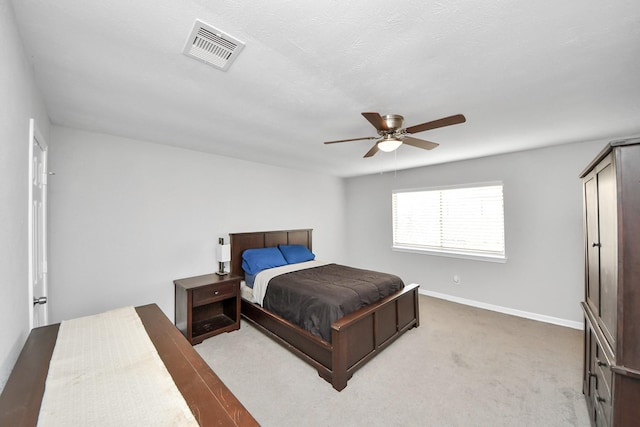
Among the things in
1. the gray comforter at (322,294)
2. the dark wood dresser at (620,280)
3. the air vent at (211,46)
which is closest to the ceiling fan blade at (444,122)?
the dark wood dresser at (620,280)

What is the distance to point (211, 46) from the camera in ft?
4.40

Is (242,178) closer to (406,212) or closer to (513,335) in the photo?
(406,212)

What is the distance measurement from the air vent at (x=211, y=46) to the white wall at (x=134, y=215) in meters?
2.16

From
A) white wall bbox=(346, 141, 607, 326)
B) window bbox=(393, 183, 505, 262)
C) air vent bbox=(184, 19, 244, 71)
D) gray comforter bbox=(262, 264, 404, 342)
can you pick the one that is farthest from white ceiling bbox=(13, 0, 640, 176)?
gray comforter bbox=(262, 264, 404, 342)

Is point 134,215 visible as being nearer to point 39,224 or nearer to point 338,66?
point 39,224

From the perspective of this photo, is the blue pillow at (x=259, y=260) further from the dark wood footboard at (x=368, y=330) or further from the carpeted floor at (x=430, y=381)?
the dark wood footboard at (x=368, y=330)

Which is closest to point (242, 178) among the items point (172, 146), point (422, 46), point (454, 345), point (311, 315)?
point (172, 146)

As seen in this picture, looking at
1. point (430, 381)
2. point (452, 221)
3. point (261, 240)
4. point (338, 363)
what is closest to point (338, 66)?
point (338, 363)

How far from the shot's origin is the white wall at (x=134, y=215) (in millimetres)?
2535

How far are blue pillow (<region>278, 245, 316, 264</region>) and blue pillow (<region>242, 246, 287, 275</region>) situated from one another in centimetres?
18

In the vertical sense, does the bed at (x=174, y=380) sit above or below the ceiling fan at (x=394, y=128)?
below

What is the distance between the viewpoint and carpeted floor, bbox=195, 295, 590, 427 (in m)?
1.87

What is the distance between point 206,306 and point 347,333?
2.10 m

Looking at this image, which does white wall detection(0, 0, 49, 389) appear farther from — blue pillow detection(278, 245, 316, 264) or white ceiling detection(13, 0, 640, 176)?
blue pillow detection(278, 245, 316, 264)
